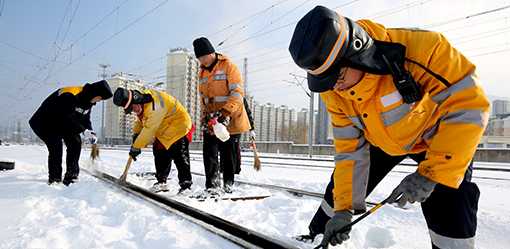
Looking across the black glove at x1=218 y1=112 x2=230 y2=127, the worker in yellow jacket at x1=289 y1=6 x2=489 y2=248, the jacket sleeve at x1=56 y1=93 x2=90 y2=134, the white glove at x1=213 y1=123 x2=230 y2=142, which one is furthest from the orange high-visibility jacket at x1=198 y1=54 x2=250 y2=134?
the worker in yellow jacket at x1=289 y1=6 x2=489 y2=248

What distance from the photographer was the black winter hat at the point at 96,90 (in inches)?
191

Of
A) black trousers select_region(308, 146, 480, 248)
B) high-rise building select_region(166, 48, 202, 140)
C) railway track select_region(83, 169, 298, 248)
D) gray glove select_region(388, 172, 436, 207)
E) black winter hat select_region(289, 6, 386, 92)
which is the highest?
high-rise building select_region(166, 48, 202, 140)

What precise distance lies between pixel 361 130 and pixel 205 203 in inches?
81.1

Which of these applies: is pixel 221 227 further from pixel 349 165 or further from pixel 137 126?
pixel 137 126

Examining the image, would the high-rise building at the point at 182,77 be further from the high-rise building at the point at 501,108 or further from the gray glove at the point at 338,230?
the gray glove at the point at 338,230

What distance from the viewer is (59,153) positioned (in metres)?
4.82

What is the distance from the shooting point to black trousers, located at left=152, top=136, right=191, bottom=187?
420 cm

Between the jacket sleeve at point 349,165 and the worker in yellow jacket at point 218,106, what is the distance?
208 cm

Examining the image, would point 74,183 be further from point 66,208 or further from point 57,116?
point 66,208

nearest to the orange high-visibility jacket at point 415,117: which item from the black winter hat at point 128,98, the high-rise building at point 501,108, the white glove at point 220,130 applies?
the white glove at point 220,130

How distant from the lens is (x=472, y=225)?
4.87 feet

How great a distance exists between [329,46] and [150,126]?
3108 millimetres

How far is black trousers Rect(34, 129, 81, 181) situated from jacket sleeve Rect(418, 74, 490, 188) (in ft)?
16.4

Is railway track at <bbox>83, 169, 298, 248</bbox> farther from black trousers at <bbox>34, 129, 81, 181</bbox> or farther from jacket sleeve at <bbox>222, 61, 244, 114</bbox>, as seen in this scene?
black trousers at <bbox>34, 129, 81, 181</bbox>
